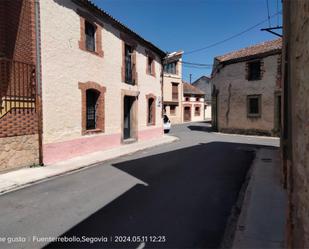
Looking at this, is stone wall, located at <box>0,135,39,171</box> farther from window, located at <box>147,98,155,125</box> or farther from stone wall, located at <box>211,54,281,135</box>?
stone wall, located at <box>211,54,281,135</box>

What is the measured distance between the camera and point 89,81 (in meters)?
10.9

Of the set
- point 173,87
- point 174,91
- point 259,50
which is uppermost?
point 259,50

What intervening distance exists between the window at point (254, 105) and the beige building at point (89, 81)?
849 centimetres

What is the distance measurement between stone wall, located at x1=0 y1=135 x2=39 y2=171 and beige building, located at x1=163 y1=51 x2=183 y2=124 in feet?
89.8

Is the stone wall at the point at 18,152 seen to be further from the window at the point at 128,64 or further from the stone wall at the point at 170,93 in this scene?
the stone wall at the point at 170,93

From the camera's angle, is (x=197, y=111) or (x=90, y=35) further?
(x=197, y=111)

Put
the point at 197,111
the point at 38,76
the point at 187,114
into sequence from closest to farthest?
the point at 38,76, the point at 187,114, the point at 197,111

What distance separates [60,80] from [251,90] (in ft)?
49.6

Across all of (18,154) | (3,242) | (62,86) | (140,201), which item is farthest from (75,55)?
(3,242)

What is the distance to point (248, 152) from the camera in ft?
39.0

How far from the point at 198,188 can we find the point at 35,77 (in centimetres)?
615

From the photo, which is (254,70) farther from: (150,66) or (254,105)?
(150,66)

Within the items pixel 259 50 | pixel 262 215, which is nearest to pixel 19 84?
pixel 262 215

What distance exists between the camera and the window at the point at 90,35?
11.0 meters
